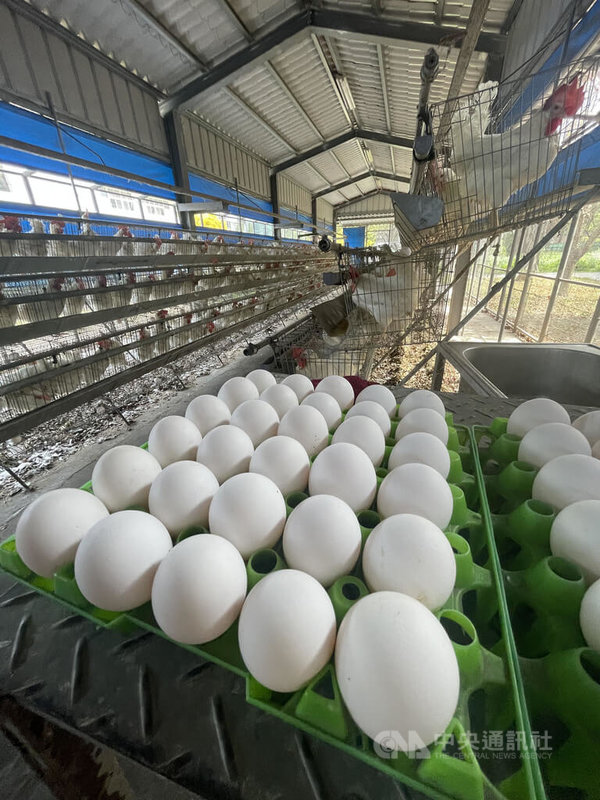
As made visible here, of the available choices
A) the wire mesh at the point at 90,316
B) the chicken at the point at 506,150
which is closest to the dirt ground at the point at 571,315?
the chicken at the point at 506,150

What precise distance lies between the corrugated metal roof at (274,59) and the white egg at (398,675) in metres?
3.02

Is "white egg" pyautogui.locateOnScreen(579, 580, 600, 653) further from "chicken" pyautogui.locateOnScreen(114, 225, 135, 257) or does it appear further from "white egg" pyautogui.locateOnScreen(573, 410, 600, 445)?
"chicken" pyautogui.locateOnScreen(114, 225, 135, 257)

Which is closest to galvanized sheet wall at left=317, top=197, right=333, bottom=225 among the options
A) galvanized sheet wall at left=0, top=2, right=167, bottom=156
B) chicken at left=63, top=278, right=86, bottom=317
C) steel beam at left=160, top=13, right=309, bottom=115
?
steel beam at left=160, top=13, right=309, bottom=115

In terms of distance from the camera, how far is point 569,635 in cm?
54

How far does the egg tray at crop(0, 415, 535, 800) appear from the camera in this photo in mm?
385

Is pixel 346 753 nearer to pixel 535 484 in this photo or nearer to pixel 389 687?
pixel 389 687

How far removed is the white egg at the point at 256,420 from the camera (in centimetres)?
97

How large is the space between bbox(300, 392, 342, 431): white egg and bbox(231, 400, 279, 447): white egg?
122mm

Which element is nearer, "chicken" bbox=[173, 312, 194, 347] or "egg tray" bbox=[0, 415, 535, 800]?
"egg tray" bbox=[0, 415, 535, 800]

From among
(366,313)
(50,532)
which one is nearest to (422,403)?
(50,532)

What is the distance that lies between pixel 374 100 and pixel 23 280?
534 cm

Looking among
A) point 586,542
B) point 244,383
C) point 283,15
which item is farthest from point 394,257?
point 283,15

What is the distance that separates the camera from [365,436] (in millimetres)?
865

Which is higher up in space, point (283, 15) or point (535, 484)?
point (283, 15)
